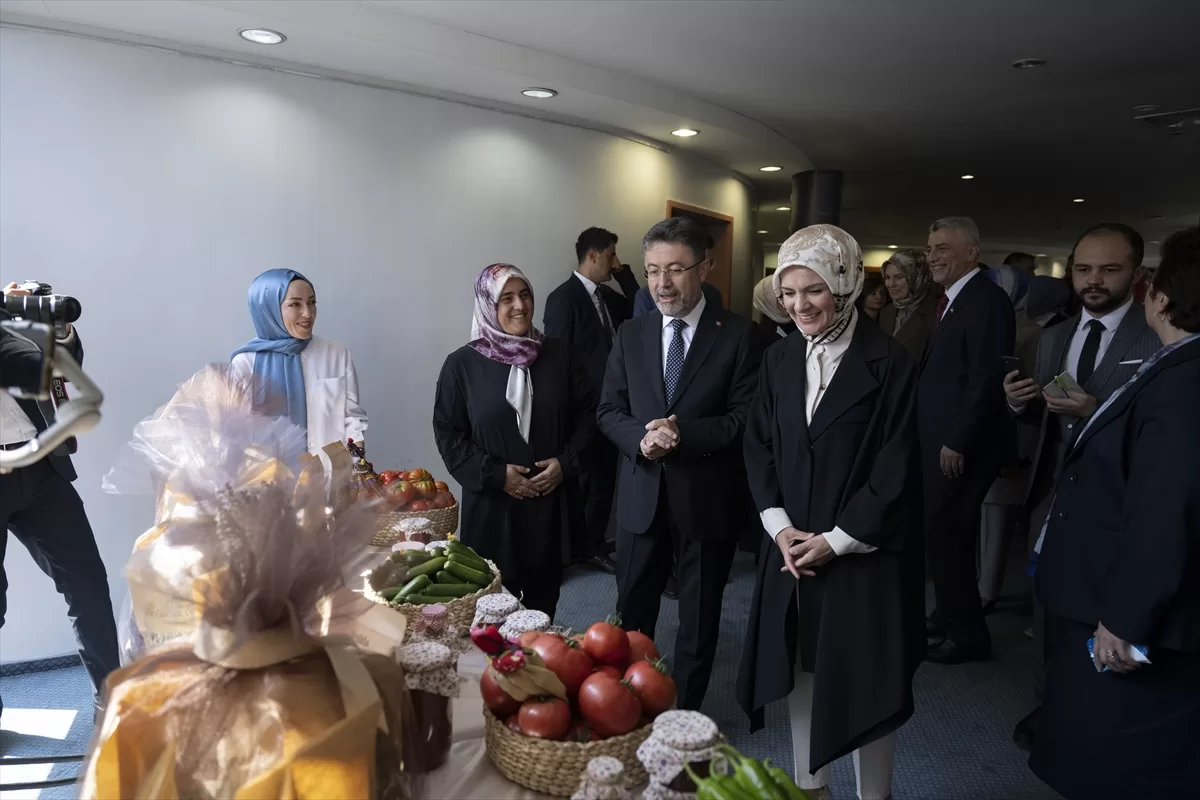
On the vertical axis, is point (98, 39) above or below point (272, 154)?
above

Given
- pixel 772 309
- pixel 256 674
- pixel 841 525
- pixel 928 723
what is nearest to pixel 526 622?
pixel 256 674

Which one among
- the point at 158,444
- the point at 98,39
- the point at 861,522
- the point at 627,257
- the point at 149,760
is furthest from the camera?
the point at 627,257

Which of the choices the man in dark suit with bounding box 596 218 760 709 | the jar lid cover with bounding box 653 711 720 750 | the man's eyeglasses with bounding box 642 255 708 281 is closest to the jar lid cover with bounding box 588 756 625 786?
the jar lid cover with bounding box 653 711 720 750

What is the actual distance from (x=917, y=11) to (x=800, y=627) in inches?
119

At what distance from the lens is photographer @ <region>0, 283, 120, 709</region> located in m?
2.61

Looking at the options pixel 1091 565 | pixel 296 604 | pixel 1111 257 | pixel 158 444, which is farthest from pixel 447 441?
pixel 1111 257

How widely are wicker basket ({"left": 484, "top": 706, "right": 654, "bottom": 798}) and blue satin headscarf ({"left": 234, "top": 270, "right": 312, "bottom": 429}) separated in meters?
2.51

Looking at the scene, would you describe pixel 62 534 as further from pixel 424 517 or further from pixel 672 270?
pixel 672 270

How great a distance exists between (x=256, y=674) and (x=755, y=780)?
605mm

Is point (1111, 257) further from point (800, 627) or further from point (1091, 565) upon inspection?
point (800, 627)

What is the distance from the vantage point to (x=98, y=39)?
342 cm

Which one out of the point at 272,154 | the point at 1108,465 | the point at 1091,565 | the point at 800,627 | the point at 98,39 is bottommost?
the point at 800,627

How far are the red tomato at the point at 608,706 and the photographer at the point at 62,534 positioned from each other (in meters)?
2.16

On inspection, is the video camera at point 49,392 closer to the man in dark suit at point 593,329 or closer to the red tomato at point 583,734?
the red tomato at point 583,734
